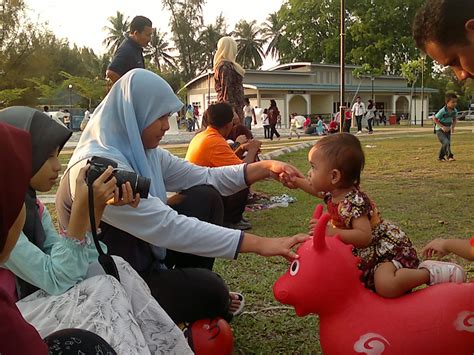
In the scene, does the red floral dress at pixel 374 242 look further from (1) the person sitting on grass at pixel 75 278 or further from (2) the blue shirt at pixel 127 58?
(2) the blue shirt at pixel 127 58

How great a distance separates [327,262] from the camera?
2.10 meters

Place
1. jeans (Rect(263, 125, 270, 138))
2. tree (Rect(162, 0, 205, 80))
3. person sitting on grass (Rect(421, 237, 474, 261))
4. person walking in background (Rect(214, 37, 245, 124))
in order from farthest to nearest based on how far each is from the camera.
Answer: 1. tree (Rect(162, 0, 205, 80))
2. jeans (Rect(263, 125, 270, 138))
3. person walking in background (Rect(214, 37, 245, 124))
4. person sitting on grass (Rect(421, 237, 474, 261))

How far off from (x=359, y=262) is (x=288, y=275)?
1.01ft

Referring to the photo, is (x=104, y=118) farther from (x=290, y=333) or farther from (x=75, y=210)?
(x=290, y=333)

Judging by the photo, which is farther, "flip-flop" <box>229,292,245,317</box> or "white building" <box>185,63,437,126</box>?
"white building" <box>185,63,437,126</box>

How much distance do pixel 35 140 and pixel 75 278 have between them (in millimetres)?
556

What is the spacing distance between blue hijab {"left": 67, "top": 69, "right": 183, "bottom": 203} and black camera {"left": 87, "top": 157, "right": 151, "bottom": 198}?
1.24ft

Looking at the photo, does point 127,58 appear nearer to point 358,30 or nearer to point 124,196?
point 124,196

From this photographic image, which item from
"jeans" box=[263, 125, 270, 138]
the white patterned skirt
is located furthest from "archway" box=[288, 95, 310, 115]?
the white patterned skirt

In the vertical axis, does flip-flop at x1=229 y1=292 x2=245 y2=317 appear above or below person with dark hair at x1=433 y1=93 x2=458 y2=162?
below

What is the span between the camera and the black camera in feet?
6.40

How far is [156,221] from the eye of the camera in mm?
2318

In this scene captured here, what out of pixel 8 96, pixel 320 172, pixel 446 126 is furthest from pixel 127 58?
pixel 8 96

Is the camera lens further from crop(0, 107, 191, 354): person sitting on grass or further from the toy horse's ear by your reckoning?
the toy horse's ear
